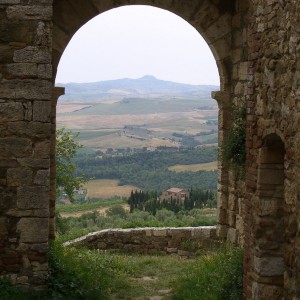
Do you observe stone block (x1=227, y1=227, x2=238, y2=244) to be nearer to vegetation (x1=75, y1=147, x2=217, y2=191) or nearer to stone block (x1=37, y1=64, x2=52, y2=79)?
stone block (x1=37, y1=64, x2=52, y2=79)

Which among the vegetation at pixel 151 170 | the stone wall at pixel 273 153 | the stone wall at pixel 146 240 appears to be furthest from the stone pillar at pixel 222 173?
the vegetation at pixel 151 170

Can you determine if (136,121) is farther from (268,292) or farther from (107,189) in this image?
(268,292)

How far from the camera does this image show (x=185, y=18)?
941 cm

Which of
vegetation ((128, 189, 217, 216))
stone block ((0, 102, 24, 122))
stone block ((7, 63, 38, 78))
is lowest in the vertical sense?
vegetation ((128, 189, 217, 216))

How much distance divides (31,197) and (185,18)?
13.9ft

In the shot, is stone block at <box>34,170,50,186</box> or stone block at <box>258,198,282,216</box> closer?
stone block at <box>258,198,282,216</box>

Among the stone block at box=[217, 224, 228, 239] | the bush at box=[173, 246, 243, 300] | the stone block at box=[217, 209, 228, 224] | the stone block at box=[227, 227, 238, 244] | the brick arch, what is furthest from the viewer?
the stone block at box=[217, 224, 228, 239]

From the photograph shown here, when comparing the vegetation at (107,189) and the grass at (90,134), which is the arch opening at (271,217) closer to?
the vegetation at (107,189)

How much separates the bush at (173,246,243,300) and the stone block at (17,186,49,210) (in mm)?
2238

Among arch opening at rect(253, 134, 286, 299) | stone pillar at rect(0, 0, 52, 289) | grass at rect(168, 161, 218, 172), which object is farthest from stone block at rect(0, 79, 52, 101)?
grass at rect(168, 161, 218, 172)

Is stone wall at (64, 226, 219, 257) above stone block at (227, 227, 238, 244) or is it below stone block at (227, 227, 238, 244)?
below

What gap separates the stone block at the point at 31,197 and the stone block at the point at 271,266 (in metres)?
2.57

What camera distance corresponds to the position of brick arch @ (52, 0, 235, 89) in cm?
898

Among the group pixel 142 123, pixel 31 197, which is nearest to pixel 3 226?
pixel 31 197
